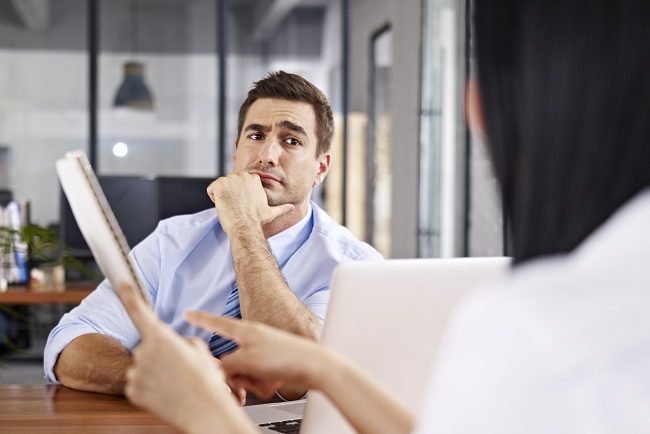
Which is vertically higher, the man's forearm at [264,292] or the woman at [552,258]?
the woman at [552,258]

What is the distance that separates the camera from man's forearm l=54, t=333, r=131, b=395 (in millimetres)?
1690

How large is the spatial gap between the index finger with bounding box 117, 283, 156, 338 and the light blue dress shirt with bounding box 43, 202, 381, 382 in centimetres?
106

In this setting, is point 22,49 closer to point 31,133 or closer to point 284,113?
point 31,133

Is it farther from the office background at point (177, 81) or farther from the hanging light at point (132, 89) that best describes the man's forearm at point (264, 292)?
the hanging light at point (132, 89)

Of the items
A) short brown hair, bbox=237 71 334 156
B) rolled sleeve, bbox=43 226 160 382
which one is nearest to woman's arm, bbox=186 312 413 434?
rolled sleeve, bbox=43 226 160 382

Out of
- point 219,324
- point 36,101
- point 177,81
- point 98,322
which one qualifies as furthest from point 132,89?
point 219,324

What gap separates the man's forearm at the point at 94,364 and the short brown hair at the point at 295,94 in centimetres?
75

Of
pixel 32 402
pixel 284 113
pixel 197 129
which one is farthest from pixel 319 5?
pixel 32 402

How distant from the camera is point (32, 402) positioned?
1.63m

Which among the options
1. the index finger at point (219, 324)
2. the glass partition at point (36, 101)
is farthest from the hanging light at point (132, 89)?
the index finger at point (219, 324)

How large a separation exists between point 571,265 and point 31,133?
7.81m

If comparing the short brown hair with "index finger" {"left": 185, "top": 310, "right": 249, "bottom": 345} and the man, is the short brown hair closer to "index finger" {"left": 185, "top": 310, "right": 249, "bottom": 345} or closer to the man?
the man

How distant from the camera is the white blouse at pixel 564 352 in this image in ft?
1.91

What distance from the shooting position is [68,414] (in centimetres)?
153
